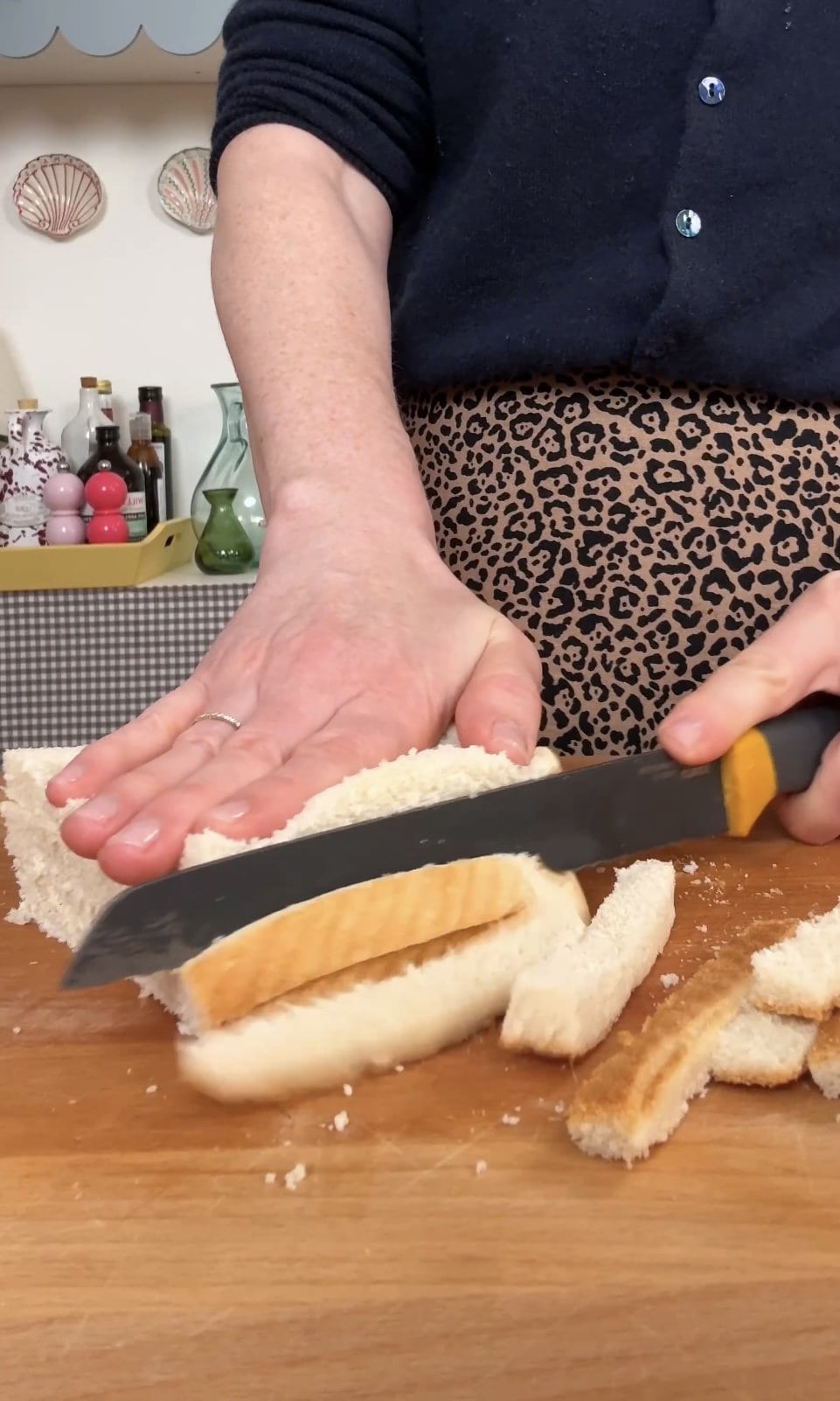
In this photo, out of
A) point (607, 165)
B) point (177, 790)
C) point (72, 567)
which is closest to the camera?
point (177, 790)

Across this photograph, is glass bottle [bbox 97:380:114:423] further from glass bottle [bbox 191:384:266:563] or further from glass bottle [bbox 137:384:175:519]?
glass bottle [bbox 191:384:266:563]

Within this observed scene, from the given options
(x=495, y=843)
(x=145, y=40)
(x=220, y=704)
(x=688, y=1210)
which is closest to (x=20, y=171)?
(x=145, y=40)

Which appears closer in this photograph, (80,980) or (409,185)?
(80,980)

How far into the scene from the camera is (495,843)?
868mm

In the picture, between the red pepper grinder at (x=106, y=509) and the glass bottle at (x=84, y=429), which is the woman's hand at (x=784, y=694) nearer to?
the red pepper grinder at (x=106, y=509)

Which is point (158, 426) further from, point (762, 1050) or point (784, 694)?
point (762, 1050)

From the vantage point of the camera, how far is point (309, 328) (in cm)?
123

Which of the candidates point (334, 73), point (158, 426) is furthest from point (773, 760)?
point (158, 426)

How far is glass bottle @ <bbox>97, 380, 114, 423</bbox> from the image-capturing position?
348cm

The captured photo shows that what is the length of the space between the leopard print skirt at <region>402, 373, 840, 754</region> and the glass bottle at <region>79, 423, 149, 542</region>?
2.18m

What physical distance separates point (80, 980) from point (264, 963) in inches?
4.5

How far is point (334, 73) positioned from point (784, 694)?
2.87 ft

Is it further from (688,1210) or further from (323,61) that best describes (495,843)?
(323,61)

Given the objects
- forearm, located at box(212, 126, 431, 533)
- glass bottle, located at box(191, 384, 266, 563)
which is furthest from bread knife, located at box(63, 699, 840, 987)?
glass bottle, located at box(191, 384, 266, 563)
